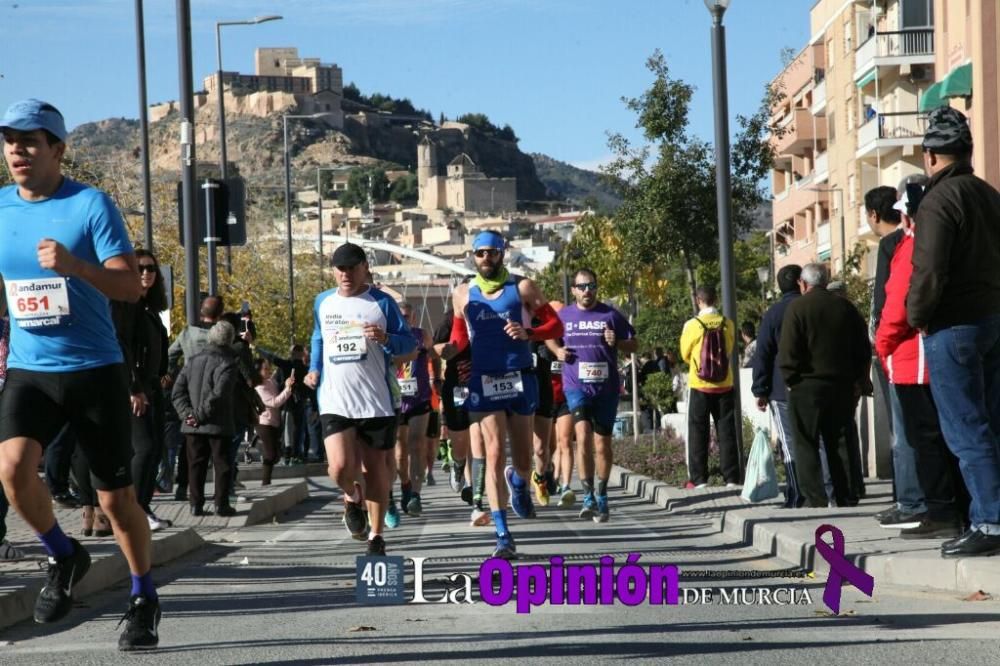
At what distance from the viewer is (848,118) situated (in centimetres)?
7162

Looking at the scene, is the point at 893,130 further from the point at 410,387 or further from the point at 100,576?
the point at 100,576

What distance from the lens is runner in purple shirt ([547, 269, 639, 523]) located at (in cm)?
1554

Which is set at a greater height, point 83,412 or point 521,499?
point 83,412

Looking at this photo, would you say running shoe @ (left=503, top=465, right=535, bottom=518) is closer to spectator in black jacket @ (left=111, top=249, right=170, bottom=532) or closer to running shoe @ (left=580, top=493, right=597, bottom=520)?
running shoe @ (left=580, top=493, right=597, bottom=520)

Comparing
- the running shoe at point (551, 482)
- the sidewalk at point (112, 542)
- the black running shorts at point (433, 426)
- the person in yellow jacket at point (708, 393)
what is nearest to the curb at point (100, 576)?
the sidewalk at point (112, 542)

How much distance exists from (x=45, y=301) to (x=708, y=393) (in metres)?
11.8

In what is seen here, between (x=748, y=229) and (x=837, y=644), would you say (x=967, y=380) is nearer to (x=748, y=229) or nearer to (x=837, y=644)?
(x=837, y=644)

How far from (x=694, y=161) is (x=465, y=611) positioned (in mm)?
25642

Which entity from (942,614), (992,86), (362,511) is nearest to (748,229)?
(992,86)

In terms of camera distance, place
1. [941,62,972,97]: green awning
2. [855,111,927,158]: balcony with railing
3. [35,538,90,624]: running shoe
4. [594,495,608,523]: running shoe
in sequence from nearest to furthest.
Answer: [35,538,90,624]: running shoe < [594,495,608,523]: running shoe < [941,62,972,97]: green awning < [855,111,927,158]: balcony with railing

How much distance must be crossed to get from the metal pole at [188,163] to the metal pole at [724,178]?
5.27 metres

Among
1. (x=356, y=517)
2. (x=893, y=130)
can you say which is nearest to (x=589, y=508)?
(x=356, y=517)

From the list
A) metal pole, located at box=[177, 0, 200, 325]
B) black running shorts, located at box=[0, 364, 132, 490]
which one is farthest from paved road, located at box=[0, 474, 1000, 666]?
metal pole, located at box=[177, 0, 200, 325]

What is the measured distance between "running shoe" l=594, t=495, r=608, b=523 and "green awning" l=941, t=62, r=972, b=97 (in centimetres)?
2467
